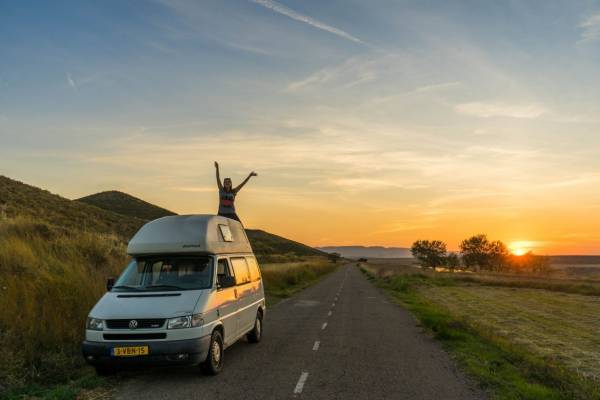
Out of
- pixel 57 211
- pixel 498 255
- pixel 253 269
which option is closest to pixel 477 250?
pixel 498 255

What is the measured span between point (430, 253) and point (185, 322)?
155m

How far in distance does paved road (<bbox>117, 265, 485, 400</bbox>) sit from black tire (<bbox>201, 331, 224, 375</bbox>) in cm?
15

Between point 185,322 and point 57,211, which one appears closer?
point 185,322

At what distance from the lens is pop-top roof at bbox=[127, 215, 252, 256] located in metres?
9.94

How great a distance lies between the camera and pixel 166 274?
9.93 m

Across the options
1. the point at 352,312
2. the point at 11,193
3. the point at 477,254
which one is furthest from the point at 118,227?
the point at 477,254

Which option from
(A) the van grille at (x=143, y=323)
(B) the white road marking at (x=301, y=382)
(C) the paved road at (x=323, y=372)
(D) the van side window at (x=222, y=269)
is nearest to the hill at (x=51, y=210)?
(C) the paved road at (x=323, y=372)

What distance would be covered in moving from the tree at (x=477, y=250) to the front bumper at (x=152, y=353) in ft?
439

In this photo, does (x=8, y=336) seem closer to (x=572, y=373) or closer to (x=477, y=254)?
(x=572, y=373)

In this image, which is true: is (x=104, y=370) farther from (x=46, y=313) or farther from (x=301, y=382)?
(x=301, y=382)

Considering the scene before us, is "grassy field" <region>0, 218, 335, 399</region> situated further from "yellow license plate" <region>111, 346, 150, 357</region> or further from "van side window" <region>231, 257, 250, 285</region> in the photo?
"van side window" <region>231, 257, 250, 285</region>

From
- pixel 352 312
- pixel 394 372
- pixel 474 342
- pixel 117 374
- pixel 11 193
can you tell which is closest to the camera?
pixel 117 374

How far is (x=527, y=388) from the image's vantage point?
340 inches

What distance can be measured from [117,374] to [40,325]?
2.12 meters
